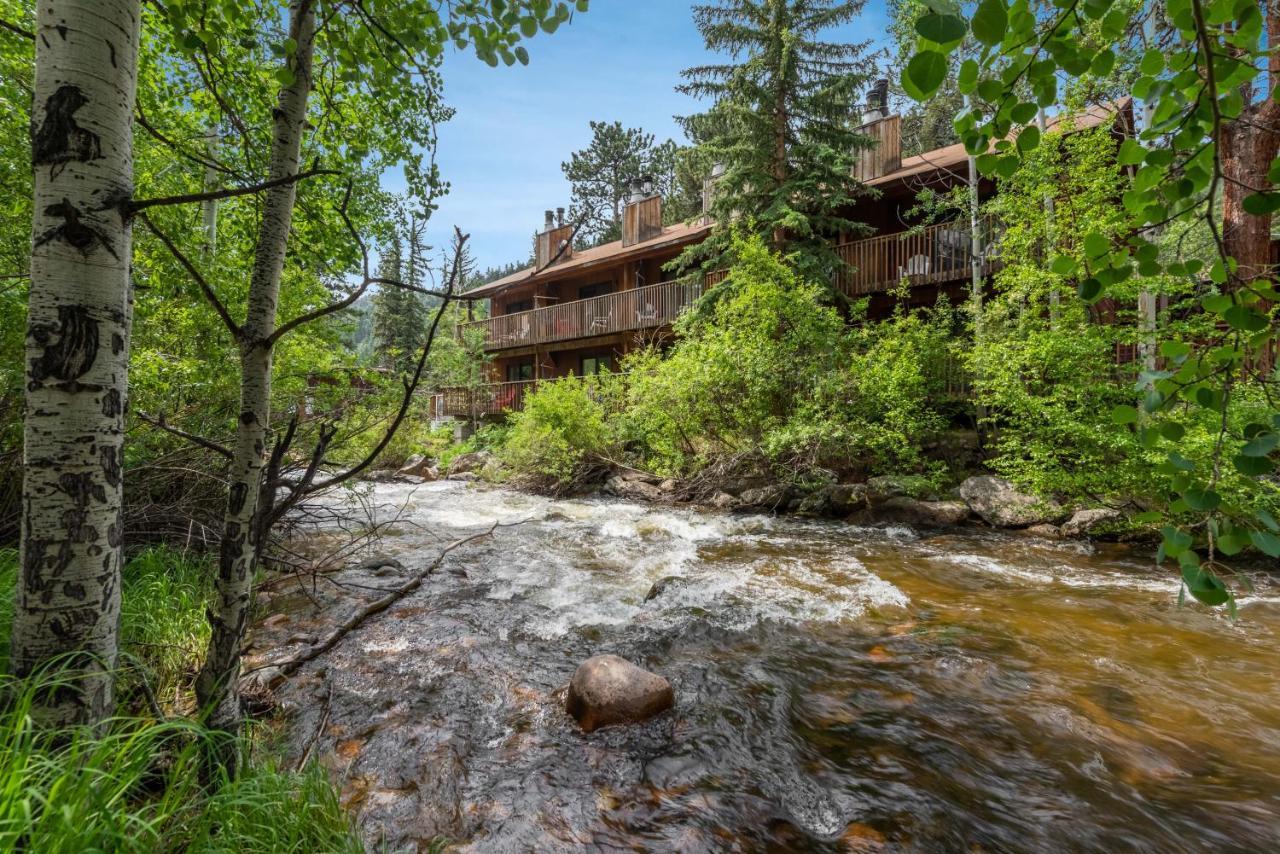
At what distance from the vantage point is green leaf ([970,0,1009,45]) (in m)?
0.87

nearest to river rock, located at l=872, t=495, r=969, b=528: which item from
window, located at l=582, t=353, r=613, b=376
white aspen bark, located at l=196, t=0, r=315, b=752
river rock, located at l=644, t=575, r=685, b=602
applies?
river rock, located at l=644, t=575, r=685, b=602

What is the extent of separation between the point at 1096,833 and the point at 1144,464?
5156 millimetres

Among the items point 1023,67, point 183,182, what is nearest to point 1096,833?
point 1023,67

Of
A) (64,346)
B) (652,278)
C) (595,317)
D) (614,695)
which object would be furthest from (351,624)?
(652,278)

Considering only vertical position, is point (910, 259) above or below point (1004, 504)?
above

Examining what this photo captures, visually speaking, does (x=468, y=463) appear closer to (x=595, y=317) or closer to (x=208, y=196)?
(x=595, y=317)

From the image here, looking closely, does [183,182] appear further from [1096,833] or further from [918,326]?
[918,326]

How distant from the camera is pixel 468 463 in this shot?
15680 millimetres

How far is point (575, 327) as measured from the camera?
18.2 meters

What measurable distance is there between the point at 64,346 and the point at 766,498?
358 inches

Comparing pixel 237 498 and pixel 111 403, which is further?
pixel 237 498

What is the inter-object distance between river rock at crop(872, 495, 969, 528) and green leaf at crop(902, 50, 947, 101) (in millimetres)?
8452

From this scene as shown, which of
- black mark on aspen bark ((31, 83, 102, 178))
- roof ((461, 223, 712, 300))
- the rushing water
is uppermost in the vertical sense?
roof ((461, 223, 712, 300))

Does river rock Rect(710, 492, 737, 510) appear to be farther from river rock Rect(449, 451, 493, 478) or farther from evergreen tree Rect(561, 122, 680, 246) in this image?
evergreen tree Rect(561, 122, 680, 246)
